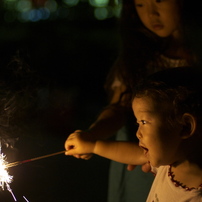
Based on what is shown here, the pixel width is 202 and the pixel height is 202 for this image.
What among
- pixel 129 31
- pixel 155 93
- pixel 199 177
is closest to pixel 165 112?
pixel 155 93

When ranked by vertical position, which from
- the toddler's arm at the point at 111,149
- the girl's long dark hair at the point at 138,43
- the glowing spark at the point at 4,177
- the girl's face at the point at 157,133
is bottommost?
the glowing spark at the point at 4,177

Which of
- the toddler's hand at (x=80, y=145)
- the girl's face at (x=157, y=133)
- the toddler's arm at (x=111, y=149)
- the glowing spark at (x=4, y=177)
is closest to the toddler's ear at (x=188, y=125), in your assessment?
the girl's face at (x=157, y=133)

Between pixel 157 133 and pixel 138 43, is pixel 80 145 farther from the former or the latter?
pixel 138 43

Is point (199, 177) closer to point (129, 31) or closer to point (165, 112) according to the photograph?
point (165, 112)

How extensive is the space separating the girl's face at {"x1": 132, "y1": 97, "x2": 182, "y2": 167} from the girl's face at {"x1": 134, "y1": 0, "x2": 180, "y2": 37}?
2.02ft

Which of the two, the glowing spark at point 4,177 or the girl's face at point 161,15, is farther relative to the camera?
the girl's face at point 161,15

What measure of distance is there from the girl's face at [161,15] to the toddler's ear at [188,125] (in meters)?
0.67

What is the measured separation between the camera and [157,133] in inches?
46.6

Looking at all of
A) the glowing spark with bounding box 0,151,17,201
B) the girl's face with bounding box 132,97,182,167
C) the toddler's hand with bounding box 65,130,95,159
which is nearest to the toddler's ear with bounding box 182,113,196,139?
the girl's face with bounding box 132,97,182,167

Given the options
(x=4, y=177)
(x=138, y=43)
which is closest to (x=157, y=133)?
(x=4, y=177)

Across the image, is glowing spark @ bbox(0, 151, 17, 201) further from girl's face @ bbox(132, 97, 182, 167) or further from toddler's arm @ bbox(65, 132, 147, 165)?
girl's face @ bbox(132, 97, 182, 167)

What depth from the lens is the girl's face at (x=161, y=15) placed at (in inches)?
65.9

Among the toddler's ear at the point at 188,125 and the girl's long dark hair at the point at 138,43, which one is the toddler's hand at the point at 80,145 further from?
the girl's long dark hair at the point at 138,43

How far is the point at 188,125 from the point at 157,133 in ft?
0.33
